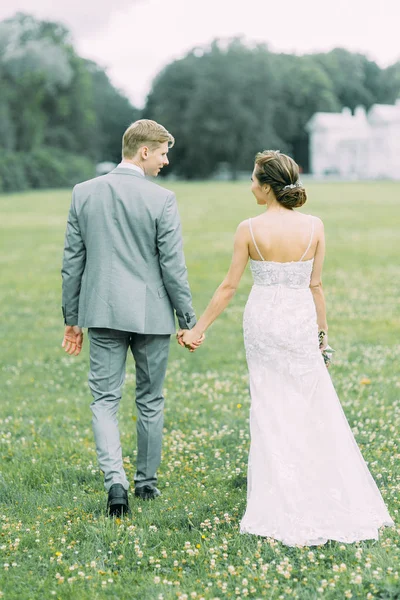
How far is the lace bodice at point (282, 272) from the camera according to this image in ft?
16.5

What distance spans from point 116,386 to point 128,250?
3.05 feet

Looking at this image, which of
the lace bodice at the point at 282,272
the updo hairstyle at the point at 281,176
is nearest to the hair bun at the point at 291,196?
the updo hairstyle at the point at 281,176

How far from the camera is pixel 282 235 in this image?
4988mm

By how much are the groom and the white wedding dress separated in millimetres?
599

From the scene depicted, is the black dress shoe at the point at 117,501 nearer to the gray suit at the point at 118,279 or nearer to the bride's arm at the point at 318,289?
the gray suit at the point at 118,279

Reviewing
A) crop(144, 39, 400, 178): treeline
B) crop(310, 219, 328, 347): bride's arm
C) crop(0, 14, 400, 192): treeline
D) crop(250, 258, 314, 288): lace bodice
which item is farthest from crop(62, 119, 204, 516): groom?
crop(144, 39, 400, 178): treeline

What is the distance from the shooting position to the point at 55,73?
78.8 m

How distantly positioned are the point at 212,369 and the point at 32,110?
7768cm

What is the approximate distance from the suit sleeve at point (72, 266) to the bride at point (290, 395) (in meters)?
1.04

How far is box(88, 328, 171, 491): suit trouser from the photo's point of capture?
528 centimetres

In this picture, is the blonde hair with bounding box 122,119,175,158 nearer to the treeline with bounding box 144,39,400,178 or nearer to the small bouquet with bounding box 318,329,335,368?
the small bouquet with bounding box 318,329,335,368

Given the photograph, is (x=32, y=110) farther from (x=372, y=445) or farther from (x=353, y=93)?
(x=372, y=445)

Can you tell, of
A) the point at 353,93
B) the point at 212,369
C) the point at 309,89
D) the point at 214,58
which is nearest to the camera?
the point at 212,369

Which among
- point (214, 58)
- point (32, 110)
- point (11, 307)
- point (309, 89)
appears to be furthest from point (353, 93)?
point (11, 307)
